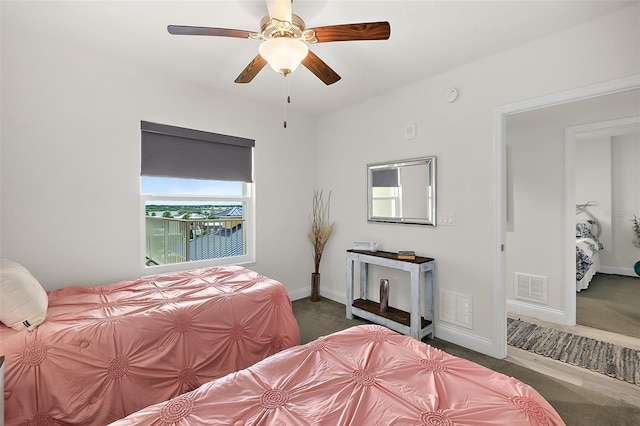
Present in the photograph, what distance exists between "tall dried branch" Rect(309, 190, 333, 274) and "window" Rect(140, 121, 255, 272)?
0.89m

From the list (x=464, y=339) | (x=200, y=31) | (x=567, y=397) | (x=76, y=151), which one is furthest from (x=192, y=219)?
(x=567, y=397)

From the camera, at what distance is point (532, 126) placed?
11.1 feet

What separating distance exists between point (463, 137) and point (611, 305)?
3.19 metres

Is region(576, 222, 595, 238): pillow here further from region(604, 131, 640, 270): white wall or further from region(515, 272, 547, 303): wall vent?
region(515, 272, 547, 303): wall vent

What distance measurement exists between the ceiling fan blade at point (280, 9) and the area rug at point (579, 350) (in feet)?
10.8

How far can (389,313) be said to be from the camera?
3.04 metres

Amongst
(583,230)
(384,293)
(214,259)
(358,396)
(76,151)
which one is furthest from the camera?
(583,230)

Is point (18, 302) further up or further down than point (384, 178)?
further down

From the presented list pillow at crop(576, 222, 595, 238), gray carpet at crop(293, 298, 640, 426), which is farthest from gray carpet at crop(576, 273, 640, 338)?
gray carpet at crop(293, 298, 640, 426)

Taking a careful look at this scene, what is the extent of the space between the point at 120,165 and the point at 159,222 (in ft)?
2.15

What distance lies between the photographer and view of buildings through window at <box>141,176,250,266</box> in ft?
9.60

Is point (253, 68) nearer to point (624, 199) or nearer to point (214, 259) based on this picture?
point (214, 259)

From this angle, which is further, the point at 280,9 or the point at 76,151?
the point at 76,151

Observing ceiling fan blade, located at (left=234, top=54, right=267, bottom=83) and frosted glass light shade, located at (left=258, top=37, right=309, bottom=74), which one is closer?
frosted glass light shade, located at (left=258, top=37, right=309, bottom=74)
